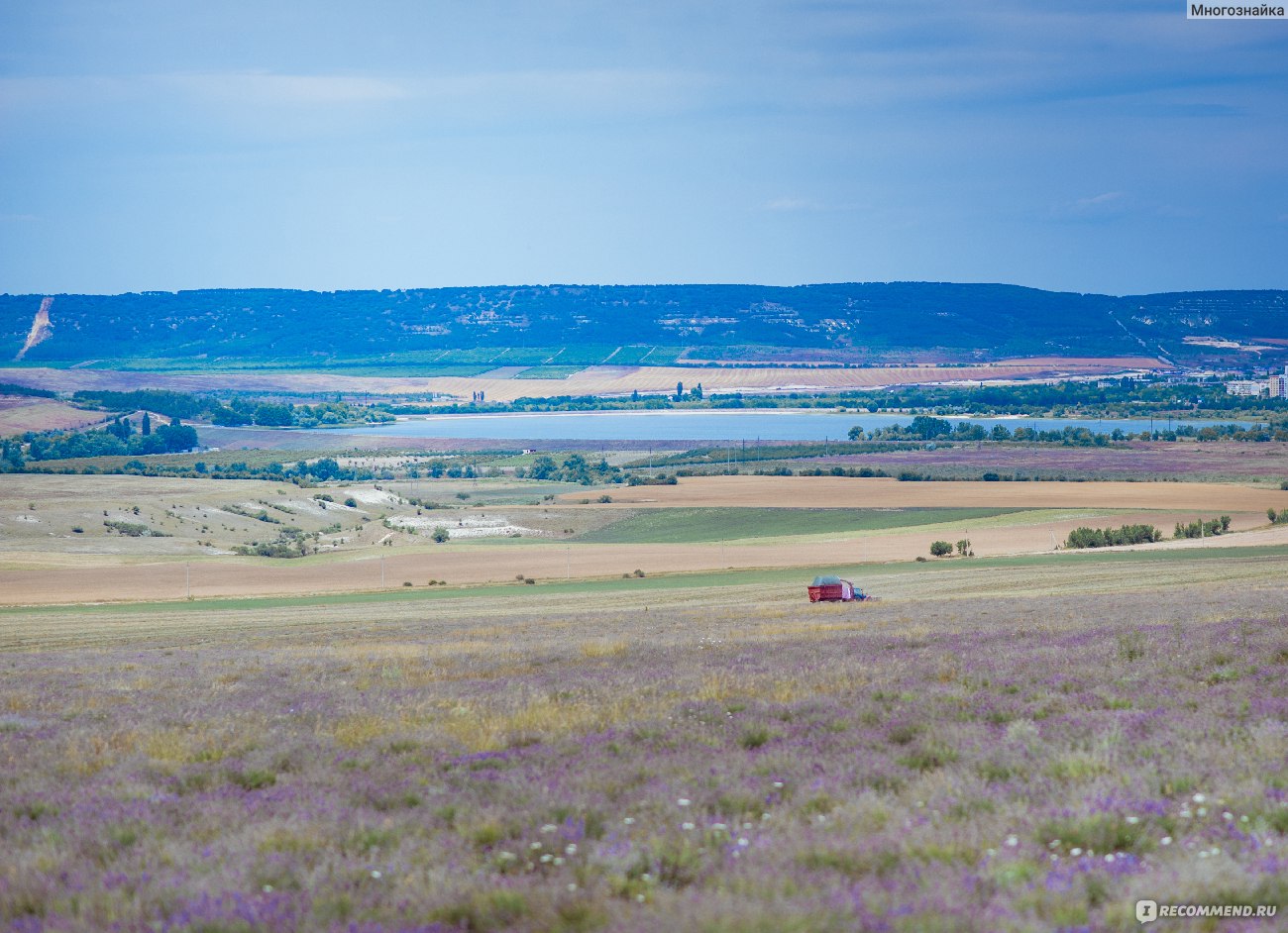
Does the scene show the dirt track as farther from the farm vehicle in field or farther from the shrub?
the farm vehicle in field

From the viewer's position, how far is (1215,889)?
659 centimetres

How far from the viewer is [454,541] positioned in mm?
95812

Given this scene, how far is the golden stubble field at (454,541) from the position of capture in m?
66.8

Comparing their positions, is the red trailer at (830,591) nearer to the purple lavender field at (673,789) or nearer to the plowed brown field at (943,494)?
the purple lavender field at (673,789)

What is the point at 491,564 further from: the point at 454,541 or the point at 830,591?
the point at 830,591

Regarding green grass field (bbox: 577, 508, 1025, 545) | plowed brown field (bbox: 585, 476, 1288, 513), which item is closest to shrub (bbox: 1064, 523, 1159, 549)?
plowed brown field (bbox: 585, 476, 1288, 513)

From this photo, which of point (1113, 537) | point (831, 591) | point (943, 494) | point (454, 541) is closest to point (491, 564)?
point (454, 541)

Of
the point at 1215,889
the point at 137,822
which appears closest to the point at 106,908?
the point at 137,822

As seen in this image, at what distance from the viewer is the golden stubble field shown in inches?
2628

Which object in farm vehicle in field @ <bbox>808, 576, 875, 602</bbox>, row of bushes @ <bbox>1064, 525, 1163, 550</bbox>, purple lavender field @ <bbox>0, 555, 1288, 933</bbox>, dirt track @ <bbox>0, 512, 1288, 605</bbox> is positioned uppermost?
purple lavender field @ <bbox>0, 555, 1288, 933</bbox>

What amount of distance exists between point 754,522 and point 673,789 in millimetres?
87087

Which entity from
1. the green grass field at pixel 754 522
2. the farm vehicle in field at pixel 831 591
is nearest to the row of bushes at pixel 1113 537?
the green grass field at pixel 754 522

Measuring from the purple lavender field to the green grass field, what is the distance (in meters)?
69.7

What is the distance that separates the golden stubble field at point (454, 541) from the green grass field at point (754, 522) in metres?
2.71
